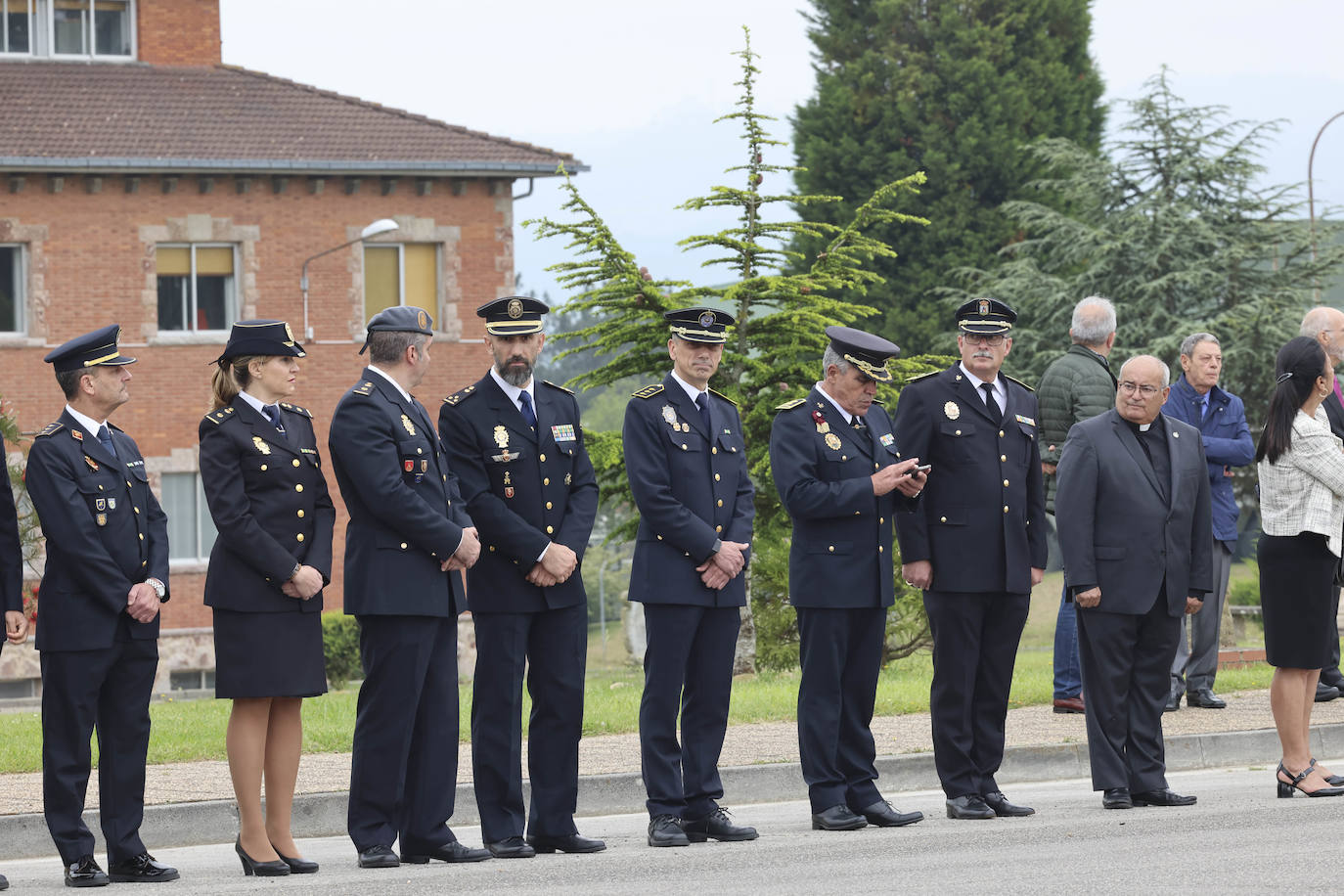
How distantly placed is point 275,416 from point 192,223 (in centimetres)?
2396

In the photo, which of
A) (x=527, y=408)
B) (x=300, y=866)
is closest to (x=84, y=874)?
(x=300, y=866)

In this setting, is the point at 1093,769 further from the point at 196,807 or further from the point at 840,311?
the point at 840,311

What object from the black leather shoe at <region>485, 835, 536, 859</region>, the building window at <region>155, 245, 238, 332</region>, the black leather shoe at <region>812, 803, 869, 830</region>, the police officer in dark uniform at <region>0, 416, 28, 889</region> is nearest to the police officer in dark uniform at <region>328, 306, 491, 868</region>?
the black leather shoe at <region>485, 835, 536, 859</region>

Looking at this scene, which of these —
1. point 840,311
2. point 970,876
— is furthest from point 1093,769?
point 840,311

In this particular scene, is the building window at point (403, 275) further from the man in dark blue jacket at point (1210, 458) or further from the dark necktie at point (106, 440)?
the dark necktie at point (106, 440)

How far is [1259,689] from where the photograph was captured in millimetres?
13031

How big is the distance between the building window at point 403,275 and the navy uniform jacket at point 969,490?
23.6 meters

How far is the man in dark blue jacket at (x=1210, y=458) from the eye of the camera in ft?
38.2

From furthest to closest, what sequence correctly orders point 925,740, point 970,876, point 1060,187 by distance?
point 1060,187 → point 925,740 → point 970,876

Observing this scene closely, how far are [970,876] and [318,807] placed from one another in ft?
12.2

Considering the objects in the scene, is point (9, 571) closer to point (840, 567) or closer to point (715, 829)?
point (715, 829)

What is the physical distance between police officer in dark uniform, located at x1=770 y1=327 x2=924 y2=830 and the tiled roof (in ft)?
75.5

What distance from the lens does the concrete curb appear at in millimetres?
8891

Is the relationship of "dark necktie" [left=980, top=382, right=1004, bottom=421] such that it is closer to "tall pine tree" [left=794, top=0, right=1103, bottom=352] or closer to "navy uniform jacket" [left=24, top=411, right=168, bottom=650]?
"navy uniform jacket" [left=24, top=411, right=168, bottom=650]
